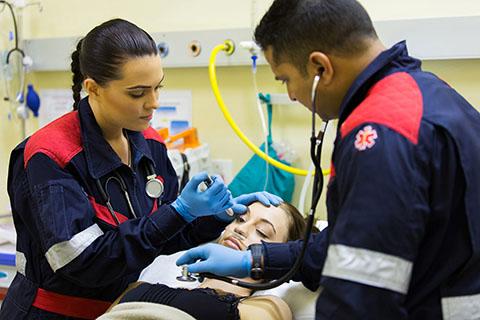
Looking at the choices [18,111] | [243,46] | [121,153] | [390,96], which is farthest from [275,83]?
[390,96]

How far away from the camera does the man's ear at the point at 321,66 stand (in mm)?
1010

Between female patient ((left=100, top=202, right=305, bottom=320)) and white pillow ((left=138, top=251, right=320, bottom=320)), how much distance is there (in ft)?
0.16

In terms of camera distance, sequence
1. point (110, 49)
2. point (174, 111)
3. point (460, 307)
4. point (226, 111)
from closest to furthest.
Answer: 1. point (460, 307)
2. point (110, 49)
3. point (226, 111)
4. point (174, 111)

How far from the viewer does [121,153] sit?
5.24ft

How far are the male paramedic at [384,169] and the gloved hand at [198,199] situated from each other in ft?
1.59

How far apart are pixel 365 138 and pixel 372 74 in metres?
0.16

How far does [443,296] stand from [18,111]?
2625 millimetres

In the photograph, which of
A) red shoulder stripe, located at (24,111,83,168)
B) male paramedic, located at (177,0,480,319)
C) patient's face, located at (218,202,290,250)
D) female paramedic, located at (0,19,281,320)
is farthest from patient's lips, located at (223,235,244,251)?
male paramedic, located at (177,0,480,319)

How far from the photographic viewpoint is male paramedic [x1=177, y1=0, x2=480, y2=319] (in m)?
0.86

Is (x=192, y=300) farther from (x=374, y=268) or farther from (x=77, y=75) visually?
(x=77, y=75)

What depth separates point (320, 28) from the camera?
1008 millimetres

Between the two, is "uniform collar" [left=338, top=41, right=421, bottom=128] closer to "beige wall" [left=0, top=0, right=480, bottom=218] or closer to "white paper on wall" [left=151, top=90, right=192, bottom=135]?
"beige wall" [left=0, top=0, right=480, bottom=218]

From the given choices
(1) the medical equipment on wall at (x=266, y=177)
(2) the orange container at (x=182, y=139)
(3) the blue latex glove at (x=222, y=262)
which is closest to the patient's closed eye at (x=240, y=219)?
(3) the blue latex glove at (x=222, y=262)

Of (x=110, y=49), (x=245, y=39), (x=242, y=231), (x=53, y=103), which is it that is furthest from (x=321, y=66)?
(x=53, y=103)
